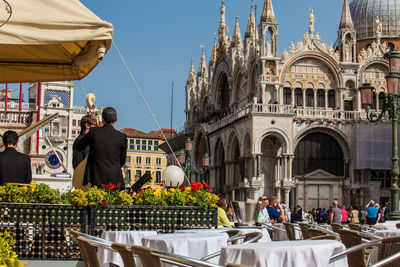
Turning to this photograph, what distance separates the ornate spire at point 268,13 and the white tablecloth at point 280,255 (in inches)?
1467

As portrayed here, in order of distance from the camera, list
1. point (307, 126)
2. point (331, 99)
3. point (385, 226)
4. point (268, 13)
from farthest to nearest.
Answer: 1. point (331, 99)
2. point (268, 13)
3. point (307, 126)
4. point (385, 226)

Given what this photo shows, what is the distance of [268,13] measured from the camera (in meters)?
41.3

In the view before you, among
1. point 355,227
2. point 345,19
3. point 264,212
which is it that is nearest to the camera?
point 355,227

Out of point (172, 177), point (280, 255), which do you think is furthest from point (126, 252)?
point (172, 177)

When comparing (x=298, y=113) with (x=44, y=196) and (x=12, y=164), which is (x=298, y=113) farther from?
(x=44, y=196)

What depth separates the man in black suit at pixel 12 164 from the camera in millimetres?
8424

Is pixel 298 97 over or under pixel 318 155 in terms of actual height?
over

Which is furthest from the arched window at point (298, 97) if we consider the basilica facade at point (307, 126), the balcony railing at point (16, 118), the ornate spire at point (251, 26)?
the balcony railing at point (16, 118)

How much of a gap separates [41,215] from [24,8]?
225 cm

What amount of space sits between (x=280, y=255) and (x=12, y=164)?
194 inches

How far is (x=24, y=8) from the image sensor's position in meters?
6.44

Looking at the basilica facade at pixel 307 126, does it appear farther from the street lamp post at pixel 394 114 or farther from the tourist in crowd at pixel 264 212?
the tourist in crowd at pixel 264 212

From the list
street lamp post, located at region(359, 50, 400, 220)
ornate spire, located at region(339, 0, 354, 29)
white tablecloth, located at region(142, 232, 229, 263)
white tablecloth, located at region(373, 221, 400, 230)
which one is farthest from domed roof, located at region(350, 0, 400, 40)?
white tablecloth, located at region(142, 232, 229, 263)

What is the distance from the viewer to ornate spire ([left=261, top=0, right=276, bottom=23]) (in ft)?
135
